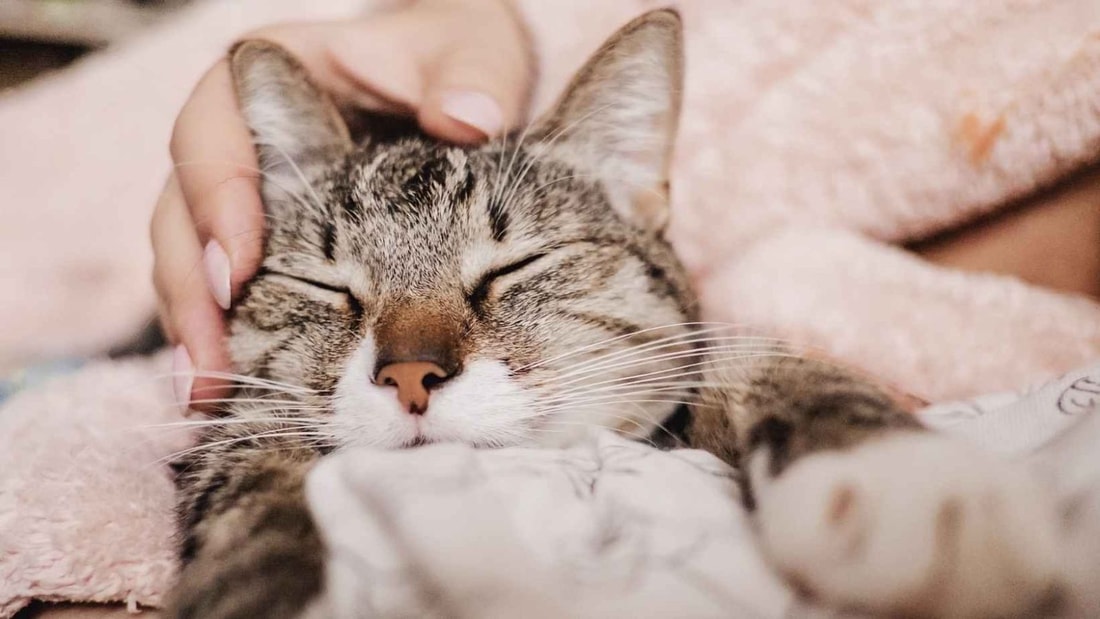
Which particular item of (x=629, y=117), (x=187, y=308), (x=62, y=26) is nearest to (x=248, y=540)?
(x=187, y=308)

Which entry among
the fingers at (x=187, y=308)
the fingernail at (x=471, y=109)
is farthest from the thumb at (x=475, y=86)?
the fingers at (x=187, y=308)

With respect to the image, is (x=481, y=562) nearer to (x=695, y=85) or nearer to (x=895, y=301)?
(x=895, y=301)

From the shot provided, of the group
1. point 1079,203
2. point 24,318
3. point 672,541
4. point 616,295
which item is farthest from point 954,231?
point 24,318

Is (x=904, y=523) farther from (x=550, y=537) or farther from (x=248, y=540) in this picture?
(x=248, y=540)

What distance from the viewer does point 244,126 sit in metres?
0.84

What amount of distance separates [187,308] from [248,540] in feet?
1.38

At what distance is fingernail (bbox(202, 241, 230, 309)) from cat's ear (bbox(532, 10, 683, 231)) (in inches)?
16.3

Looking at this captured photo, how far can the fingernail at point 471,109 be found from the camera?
0.84m

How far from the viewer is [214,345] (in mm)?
807

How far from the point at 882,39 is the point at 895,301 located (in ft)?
1.47

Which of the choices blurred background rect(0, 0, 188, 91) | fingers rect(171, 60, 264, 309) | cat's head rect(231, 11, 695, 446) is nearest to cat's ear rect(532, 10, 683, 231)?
cat's head rect(231, 11, 695, 446)

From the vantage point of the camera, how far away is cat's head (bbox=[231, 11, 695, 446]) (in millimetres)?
623

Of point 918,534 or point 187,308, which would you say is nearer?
point 918,534

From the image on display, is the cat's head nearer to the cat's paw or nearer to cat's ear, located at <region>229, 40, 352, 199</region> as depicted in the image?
cat's ear, located at <region>229, 40, 352, 199</region>
